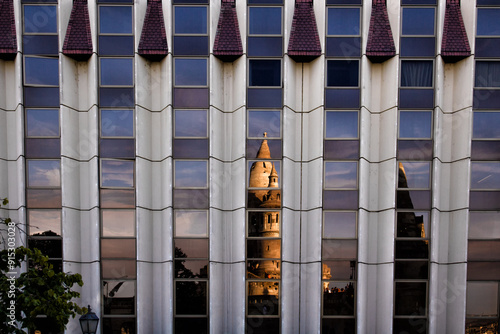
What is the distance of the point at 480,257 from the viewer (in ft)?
50.9

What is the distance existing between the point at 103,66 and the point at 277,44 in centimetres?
725

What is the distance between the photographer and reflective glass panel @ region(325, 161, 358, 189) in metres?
15.6

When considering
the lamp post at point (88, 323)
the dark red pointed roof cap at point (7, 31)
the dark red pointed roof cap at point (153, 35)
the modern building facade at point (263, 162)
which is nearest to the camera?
the lamp post at point (88, 323)

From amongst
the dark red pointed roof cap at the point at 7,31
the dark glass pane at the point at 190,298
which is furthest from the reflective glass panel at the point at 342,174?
the dark red pointed roof cap at the point at 7,31

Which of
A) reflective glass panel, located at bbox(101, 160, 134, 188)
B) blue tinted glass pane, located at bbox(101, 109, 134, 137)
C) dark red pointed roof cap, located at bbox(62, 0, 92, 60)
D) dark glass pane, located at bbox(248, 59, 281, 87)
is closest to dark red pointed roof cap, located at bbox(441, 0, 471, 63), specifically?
dark glass pane, located at bbox(248, 59, 281, 87)

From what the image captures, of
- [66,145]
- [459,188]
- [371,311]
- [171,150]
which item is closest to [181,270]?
[171,150]

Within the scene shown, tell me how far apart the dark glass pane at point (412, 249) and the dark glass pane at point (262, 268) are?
16.6 feet

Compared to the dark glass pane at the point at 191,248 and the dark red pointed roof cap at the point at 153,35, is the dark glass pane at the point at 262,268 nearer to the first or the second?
the dark glass pane at the point at 191,248

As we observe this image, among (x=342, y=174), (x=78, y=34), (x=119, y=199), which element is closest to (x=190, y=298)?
(x=119, y=199)

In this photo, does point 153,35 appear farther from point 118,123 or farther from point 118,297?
point 118,297

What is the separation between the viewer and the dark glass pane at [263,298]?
1562cm

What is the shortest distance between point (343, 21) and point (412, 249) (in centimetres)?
989

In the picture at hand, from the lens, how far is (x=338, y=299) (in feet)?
51.1

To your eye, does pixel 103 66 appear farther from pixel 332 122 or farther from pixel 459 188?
pixel 459 188
